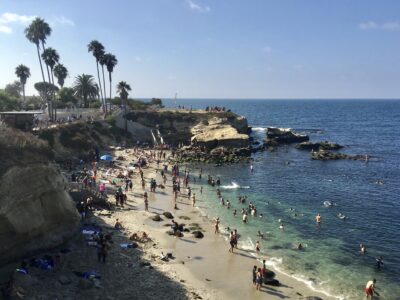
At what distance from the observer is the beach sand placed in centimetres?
2388

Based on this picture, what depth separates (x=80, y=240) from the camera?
3061 centimetres

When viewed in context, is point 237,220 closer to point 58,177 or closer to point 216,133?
point 58,177

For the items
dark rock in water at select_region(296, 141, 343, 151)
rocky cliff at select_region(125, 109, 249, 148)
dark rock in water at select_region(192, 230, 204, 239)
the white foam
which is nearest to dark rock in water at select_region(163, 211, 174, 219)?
dark rock in water at select_region(192, 230, 204, 239)

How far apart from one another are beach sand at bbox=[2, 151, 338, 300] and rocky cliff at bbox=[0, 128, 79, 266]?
188cm

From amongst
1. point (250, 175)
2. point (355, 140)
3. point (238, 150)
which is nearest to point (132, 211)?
point (250, 175)

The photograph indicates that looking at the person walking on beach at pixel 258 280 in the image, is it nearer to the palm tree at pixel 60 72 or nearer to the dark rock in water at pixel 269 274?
the dark rock in water at pixel 269 274

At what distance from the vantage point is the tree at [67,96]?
99.5 meters

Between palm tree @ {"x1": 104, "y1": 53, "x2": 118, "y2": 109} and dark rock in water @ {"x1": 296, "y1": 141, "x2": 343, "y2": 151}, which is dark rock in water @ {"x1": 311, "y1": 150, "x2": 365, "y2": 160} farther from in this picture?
palm tree @ {"x1": 104, "y1": 53, "x2": 118, "y2": 109}

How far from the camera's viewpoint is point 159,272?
1078 inches

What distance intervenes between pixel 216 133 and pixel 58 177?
5582 centimetres

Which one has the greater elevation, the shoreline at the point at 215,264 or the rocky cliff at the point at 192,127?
the rocky cliff at the point at 192,127

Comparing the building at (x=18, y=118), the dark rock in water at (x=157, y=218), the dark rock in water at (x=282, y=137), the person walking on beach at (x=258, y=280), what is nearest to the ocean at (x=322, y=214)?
the person walking on beach at (x=258, y=280)

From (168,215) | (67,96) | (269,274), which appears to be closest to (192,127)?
(67,96)

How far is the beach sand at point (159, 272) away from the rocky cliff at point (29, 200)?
1877mm
